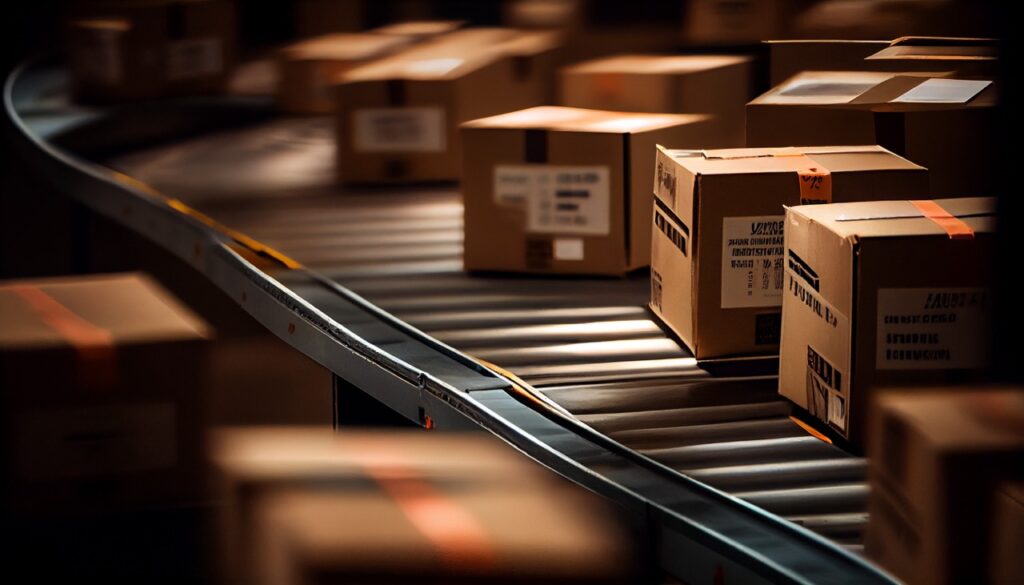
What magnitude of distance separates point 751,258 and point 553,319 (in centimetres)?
54

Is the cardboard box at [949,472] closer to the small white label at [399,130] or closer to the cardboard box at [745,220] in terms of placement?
the cardboard box at [745,220]

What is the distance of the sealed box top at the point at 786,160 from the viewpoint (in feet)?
8.00

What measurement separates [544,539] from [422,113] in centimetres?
331

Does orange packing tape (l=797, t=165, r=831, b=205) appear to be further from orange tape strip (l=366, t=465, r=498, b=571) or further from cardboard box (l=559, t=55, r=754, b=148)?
orange tape strip (l=366, t=465, r=498, b=571)

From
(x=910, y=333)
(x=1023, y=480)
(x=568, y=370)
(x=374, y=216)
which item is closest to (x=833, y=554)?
(x=1023, y=480)

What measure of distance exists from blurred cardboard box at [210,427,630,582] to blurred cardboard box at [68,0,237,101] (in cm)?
487

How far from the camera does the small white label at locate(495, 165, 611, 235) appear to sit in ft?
10.0

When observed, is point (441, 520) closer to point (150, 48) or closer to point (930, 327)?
point (930, 327)

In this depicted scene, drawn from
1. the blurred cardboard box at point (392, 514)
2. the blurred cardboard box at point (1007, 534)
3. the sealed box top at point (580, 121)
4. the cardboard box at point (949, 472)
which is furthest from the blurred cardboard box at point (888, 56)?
the blurred cardboard box at point (392, 514)

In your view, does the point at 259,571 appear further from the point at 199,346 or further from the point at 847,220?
the point at 847,220

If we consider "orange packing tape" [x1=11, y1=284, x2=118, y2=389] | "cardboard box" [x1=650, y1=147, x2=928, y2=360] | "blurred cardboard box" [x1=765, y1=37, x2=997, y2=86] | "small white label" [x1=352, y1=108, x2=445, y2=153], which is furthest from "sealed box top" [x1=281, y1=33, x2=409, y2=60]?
"orange packing tape" [x1=11, y1=284, x2=118, y2=389]

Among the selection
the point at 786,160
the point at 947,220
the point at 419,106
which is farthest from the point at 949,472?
the point at 419,106

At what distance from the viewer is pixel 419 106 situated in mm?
4148

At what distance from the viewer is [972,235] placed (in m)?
2.05
